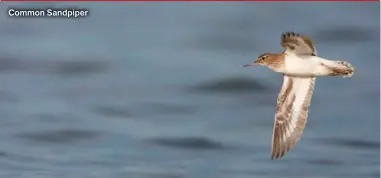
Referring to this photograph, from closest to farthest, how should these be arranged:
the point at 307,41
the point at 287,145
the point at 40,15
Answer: the point at 307,41 < the point at 287,145 < the point at 40,15

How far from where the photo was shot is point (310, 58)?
40.2 ft

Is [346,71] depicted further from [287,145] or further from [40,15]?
[40,15]

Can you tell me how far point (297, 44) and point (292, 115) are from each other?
172 centimetres

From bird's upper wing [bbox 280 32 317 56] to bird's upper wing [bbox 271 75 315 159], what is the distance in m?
1.27

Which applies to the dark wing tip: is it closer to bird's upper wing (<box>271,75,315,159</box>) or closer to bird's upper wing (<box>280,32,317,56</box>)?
bird's upper wing (<box>280,32,317,56</box>)

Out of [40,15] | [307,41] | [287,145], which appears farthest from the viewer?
[40,15]

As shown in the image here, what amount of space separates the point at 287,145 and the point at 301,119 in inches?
15.5

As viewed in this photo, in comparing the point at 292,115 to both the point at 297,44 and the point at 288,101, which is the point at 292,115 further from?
the point at 297,44

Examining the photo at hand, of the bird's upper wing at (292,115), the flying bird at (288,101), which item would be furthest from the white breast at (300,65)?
the bird's upper wing at (292,115)

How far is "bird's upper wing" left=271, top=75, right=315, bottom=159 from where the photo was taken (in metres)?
13.5

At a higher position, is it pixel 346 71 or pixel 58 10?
pixel 58 10

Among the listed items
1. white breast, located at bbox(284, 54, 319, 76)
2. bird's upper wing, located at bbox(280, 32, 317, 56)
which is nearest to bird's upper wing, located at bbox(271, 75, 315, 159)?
white breast, located at bbox(284, 54, 319, 76)

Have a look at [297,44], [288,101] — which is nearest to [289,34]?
[297,44]

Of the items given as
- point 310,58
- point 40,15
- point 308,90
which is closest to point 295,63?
point 310,58
